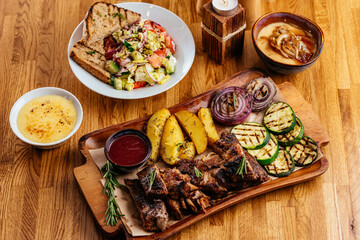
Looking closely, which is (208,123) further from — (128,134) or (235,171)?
(128,134)

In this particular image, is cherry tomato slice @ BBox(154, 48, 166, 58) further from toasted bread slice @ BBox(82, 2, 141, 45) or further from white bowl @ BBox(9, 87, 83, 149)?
white bowl @ BBox(9, 87, 83, 149)

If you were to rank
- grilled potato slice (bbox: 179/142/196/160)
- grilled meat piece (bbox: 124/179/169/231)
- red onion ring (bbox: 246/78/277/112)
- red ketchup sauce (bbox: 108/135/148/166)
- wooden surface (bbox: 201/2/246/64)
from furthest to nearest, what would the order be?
wooden surface (bbox: 201/2/246/64)
red onion ring (bbox: 246/78/277/112)
grilled potato slice (bbox: 179/142/196/160)
red ketchup sauce (bbox: 108/135/148/166)
grilled meat piece (bbox: 124/179/169/231)

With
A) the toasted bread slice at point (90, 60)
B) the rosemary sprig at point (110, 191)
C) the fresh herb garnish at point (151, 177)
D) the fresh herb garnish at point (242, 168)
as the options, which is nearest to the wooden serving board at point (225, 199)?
the rosemary sprig at point (110, 191)

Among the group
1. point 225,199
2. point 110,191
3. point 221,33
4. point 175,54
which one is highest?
point 221,33

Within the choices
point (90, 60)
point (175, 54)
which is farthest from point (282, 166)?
point (90, 60)

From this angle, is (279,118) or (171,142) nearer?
(171,142)

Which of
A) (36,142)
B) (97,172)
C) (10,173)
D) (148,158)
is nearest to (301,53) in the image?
(148,158)

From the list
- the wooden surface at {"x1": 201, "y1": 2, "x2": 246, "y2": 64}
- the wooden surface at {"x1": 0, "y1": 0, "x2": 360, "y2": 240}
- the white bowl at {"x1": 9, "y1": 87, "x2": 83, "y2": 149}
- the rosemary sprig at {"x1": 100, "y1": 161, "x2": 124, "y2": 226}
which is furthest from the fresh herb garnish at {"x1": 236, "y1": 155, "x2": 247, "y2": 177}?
the white bowl at {"x1": 9, "y1": 87, "x2": 83, "y2": 149}
